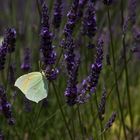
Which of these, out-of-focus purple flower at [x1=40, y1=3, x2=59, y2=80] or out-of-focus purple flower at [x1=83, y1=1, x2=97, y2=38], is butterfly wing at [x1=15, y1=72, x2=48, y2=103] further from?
out-of-focus purple flower at [x1=83, y1=1, x2=97, y2=38]

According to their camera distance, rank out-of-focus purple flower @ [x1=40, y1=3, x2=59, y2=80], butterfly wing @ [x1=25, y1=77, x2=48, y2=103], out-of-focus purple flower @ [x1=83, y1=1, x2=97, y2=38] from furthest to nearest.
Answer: out-of-focus purple flower @ [x1=83, y1=1, x2=97, y2=38], butterfly wing @ [x1=25, y1=77, x2=48, y2=103], out-of-focus purple flower @ [x1=40, y1=3, x2=59, y2=80]

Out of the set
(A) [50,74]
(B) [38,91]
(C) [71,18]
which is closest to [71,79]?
(A) [50,74]

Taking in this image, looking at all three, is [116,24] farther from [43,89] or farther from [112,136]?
[43,89]

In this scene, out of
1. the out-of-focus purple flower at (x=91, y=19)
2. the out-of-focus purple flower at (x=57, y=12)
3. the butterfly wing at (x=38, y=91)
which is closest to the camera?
the butterfly wing at (x=38, y=91)

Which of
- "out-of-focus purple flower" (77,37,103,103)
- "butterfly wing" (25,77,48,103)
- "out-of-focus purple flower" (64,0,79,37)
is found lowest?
"butterfly wing" (25,77,48,103)

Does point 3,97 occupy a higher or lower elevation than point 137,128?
higher


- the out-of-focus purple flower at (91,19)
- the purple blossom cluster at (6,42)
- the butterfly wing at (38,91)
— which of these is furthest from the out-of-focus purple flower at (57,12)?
the butterfly wing at (38,91)

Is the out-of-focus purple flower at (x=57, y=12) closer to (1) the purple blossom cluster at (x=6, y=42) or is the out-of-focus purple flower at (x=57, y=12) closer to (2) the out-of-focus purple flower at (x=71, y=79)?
(1) the purple blossom cluster at (x=6, y=42)

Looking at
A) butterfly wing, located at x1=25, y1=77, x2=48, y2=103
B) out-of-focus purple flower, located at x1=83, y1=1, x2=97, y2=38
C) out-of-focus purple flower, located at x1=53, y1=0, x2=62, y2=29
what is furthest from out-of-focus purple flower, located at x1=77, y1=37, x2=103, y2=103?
out-of-focus purple flower, located at x1=53, y1=0, x2=62, y2=29

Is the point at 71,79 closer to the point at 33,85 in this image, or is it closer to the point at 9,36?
the point at 33,85

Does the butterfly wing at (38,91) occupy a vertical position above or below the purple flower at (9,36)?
below

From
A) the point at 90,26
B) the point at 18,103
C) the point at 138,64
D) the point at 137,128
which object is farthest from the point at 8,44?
the point at 138,64
